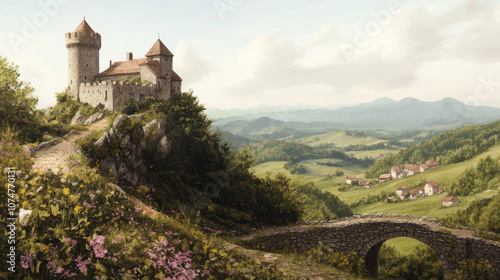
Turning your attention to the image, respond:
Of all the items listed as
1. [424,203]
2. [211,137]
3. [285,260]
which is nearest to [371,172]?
[424,203]

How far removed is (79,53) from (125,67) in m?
4.72

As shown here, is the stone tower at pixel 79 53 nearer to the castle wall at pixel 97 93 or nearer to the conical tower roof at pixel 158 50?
the castle wall at pixel 97 93

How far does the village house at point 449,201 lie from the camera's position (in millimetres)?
93881

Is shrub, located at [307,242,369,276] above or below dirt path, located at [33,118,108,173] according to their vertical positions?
below

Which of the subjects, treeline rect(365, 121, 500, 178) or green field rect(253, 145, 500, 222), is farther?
treeline rect(365, 121, 500, 178)

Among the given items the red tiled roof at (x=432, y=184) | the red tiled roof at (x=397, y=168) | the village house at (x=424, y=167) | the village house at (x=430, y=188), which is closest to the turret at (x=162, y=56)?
the red tiled roof at (x=432, y=184)

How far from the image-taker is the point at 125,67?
36.4 meters

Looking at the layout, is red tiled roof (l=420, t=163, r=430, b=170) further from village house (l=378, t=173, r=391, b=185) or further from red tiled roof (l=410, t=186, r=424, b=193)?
red tiled roof (l=410, t=186, r=424, b=193)

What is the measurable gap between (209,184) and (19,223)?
21.4 meters

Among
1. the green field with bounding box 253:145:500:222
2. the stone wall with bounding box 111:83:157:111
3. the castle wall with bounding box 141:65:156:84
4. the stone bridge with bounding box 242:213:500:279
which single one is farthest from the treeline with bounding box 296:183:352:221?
the stone wall with bounding box 111:83:157:111

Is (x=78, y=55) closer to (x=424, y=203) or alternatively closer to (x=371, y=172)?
(x=424, y=203)

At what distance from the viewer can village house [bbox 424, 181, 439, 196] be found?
108 m

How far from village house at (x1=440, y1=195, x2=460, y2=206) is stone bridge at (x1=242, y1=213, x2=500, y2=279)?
83.6 m

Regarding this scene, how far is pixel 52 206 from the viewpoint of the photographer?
813 centimetres
